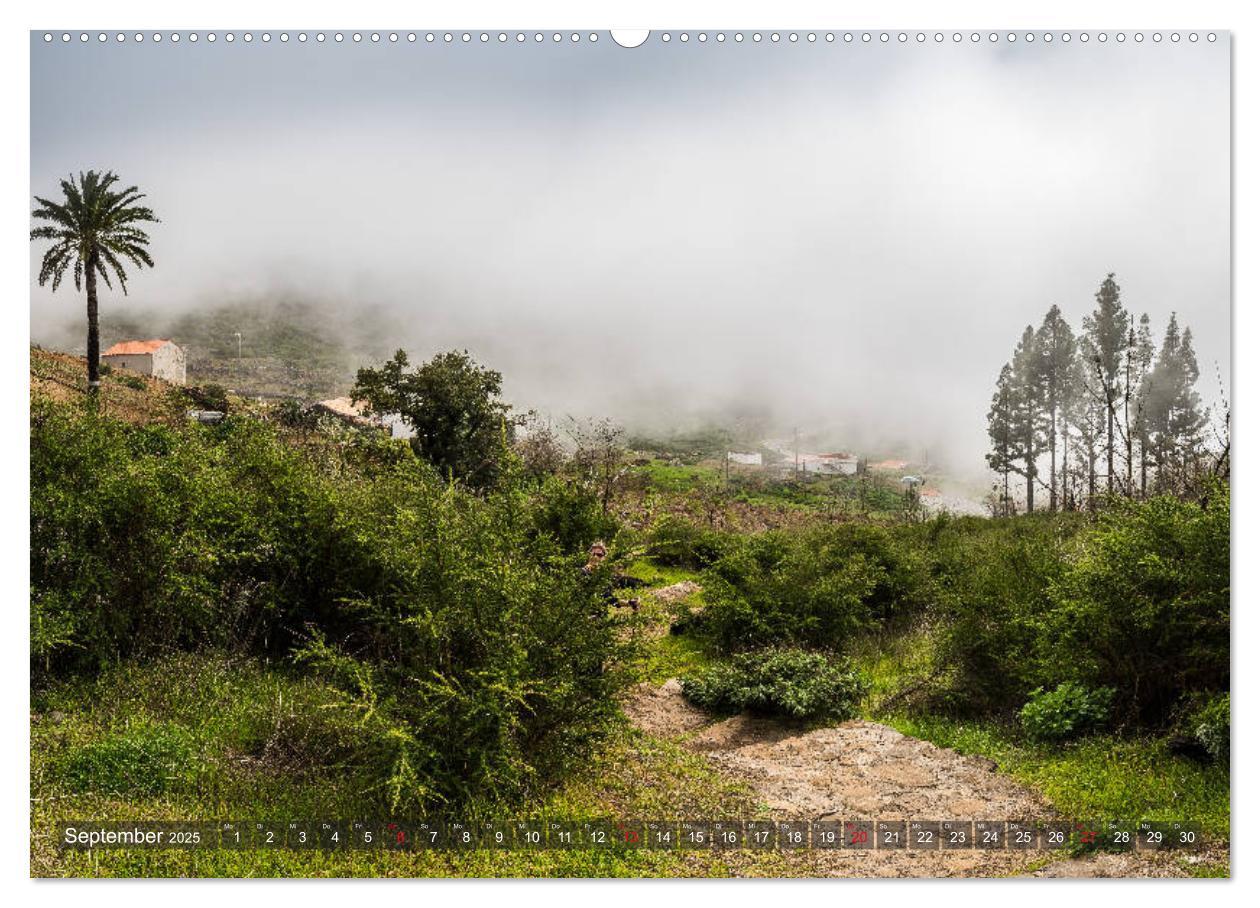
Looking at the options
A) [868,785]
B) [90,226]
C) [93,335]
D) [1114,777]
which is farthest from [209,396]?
[1114,777]

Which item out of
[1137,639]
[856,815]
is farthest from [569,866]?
[1137,639]

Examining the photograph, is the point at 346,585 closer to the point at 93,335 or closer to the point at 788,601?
the point at 93,335

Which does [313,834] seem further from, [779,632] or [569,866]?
[779,632]

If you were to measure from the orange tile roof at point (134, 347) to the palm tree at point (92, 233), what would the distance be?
0.47 m

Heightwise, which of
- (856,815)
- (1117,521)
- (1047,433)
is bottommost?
(856,815)

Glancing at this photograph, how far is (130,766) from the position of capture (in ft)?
18.2

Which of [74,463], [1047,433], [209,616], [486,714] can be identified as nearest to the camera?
[486,714]

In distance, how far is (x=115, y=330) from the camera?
703cm

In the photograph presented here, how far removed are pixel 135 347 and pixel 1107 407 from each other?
832 cm

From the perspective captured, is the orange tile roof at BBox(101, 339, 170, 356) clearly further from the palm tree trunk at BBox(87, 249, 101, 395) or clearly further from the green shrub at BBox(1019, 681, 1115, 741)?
the green shrub at BBox(1019, 681, 1115, 741)

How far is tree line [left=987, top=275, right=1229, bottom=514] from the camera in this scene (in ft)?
21.5

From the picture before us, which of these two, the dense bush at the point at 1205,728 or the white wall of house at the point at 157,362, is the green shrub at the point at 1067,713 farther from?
the white wall of house at the point at 157,362

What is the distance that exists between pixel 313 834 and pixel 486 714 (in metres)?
1.12

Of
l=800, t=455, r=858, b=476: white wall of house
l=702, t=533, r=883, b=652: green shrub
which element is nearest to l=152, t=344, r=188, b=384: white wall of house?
l=702, t=533, r=883, b=652: green shrub
